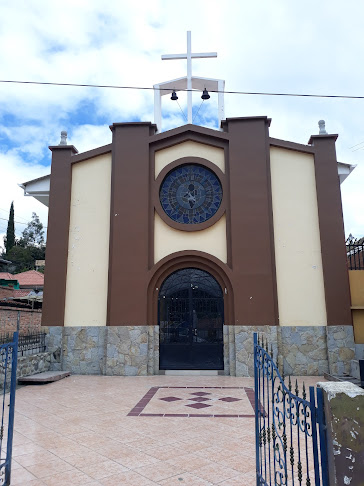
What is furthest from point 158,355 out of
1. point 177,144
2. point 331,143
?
point 331,143

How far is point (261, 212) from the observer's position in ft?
37.2

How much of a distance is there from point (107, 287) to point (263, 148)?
6.20 meters

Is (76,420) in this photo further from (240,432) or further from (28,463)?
(240,432)

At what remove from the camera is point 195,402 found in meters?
7.64

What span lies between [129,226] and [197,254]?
2180 mm

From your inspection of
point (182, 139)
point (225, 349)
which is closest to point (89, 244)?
point (182, 139)

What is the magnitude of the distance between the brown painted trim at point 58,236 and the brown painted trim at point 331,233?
7538mm

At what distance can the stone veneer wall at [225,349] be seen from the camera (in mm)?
10602

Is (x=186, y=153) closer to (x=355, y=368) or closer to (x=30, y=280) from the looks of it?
(x=355, y=368)

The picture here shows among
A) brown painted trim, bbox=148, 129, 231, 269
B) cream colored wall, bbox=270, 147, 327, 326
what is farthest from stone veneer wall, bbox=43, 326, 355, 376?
brown painted trim, bbox=148, 129, 231, 269

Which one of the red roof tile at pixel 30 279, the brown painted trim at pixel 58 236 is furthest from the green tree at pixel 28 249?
the brown painted trim at pixel 58 236

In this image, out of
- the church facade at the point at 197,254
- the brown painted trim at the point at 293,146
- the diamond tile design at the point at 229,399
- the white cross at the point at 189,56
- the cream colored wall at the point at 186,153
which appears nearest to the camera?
the diamond tile design at the point at 229,399

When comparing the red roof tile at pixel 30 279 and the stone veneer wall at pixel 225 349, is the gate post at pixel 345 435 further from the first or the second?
the red roof tile at pixel 30 279

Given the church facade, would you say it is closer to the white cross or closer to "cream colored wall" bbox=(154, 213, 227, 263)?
"cream colored wall" bbox=(154, 213, 227, 263)
